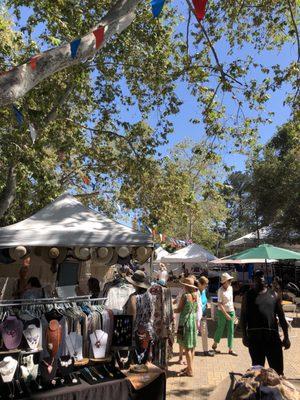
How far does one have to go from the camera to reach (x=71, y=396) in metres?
3.92

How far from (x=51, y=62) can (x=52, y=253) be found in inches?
133

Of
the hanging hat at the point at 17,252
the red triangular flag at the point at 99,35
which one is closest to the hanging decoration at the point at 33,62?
the red triangular flag at the point at 99,35

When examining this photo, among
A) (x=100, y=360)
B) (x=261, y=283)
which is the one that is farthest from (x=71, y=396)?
(x=261, y=283)

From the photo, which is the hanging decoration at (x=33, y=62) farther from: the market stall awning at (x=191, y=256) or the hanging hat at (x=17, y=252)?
the market stall awning at (x=191, y=256)

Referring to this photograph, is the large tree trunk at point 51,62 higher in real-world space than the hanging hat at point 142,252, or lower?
higher

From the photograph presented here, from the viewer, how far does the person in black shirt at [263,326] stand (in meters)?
4.83

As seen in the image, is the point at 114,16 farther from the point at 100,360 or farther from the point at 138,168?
the point at 138,168

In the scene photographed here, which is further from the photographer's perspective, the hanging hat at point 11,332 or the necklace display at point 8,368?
the hanging hat at point 11,332

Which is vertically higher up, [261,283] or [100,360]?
[261,283]

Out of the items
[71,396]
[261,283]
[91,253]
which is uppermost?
[91,253]

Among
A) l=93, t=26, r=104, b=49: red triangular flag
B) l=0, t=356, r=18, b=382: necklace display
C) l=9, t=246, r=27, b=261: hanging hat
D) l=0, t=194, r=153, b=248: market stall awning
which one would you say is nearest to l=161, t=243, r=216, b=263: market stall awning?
l=0, t=194, r=153, b=248: market stall awning

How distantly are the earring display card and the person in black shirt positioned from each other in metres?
1.37

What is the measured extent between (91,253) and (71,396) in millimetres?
3261

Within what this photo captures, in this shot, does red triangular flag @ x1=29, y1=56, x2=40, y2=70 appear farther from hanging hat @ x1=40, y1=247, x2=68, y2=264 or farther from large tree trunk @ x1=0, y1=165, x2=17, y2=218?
large tree trunk @ x1=0, y1=165, x2=17, y2=218
